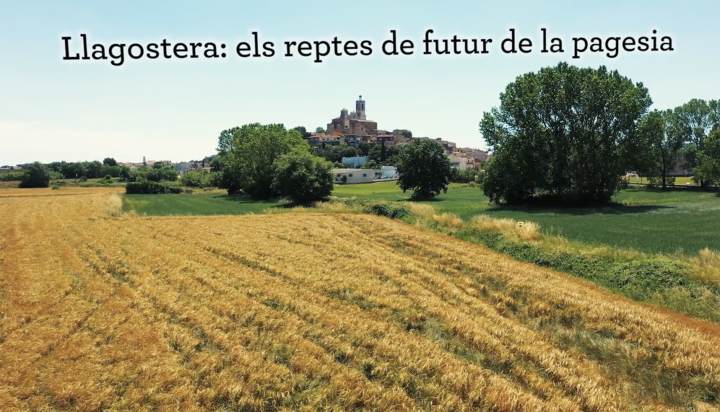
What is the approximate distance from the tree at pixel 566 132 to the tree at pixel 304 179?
19.6m

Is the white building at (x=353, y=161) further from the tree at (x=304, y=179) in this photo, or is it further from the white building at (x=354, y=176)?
the tree at (x=304, y=179)

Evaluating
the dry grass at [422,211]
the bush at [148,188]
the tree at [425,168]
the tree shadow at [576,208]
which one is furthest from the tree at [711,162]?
the bush at [148,188]

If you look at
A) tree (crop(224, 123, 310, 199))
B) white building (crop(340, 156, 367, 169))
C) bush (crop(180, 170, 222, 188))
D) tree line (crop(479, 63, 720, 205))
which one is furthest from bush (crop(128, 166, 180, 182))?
tree line (crop(479, 63, 720, 205))

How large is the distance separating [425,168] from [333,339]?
57.1 meters

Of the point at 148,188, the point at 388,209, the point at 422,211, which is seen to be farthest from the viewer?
the point at 148,188

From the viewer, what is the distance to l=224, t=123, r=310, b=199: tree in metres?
71.6

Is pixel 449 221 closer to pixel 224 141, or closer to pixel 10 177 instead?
pixel 224 141

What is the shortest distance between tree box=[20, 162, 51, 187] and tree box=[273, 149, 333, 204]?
73324 mm

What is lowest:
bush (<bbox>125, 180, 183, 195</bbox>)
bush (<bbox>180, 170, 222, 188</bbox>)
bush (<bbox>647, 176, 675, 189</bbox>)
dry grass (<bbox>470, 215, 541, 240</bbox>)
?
dry grass (<bbox>470, 215, 541, 240</bbox>)

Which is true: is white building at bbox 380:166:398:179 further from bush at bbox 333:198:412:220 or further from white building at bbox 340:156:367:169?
bush at bbox 333:198:412:220

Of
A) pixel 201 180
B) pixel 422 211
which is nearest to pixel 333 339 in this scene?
pixel 422 211

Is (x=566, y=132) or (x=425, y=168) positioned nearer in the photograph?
(x=566, y=132)

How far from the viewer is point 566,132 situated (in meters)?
46.7

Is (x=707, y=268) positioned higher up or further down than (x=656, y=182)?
further down
